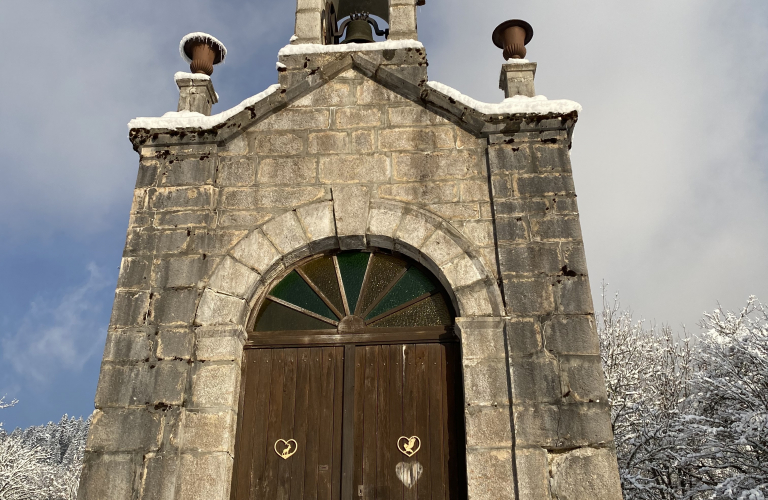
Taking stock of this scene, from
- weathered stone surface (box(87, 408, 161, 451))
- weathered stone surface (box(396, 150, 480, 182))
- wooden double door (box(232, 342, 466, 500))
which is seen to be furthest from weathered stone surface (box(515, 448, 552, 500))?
weathered stone surface (box(87, 408, 161, 451))

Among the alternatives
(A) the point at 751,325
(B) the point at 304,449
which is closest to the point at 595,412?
(B) the point at 304,449

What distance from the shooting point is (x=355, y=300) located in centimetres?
514

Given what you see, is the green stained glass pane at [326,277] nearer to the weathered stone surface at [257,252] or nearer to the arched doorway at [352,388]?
the arched doorway at [352,388]

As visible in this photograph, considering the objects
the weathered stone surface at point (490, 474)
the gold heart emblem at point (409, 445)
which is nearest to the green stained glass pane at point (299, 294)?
the gold heart emblem at point (409, 445)

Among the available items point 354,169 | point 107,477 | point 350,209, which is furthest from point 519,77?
point 107,477

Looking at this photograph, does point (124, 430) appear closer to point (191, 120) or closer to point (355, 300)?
point (355, 300)

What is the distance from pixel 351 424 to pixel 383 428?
24 cm

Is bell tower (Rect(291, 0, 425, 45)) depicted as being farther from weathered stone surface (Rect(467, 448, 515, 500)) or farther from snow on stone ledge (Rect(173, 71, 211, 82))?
weathered stone surface (Rect(467, 448, 515, 500))

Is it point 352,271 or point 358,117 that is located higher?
point 358,117

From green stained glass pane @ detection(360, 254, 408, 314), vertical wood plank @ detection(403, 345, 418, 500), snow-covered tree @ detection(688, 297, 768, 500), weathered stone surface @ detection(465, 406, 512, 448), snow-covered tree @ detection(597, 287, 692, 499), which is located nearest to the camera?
weathered stone surface @ detection(465, 406, 512, 448)

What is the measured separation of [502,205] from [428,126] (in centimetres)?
104

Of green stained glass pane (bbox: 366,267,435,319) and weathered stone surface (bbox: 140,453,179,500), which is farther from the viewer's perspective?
green stained glass pane (bbox: 366,267,435,319)

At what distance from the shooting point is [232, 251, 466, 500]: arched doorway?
4.45m

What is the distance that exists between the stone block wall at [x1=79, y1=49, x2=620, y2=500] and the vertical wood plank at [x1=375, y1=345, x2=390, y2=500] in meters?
0.64
